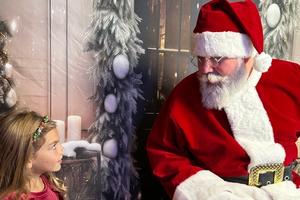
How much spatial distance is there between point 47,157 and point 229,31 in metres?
0.75

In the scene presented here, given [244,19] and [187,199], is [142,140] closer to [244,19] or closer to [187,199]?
[187,199]

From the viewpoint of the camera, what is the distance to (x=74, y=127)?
5.48ft

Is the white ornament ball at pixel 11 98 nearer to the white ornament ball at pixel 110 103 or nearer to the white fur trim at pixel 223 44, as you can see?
the white ornament ball at pixel 110 103

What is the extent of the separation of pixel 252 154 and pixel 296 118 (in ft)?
0.86

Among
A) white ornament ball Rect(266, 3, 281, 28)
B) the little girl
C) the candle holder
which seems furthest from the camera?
white ornament ball Rect(266, 3, 281, 28)

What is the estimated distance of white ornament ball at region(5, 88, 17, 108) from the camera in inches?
59.4

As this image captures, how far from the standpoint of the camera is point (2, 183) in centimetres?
138

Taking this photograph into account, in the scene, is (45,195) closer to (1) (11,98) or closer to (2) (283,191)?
(1) (11,98)

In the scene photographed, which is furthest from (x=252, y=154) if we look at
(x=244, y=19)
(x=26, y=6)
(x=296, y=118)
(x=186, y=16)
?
(x=26, y=6)

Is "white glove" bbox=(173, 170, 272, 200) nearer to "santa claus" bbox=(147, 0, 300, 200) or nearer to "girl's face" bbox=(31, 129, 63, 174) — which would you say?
"santa claus" bbox=(147, 0, 300, 200)

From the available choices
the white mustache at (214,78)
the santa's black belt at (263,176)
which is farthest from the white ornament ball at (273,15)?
the santa's black belt at (263,176)

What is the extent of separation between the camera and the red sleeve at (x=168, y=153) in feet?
5.19

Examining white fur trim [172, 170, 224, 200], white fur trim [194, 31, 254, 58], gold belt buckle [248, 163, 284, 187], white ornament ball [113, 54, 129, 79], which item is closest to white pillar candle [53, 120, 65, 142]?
white ornament ball [113, 54, 129, 79]

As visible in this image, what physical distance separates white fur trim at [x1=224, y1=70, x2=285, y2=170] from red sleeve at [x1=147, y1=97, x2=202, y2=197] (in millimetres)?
194
